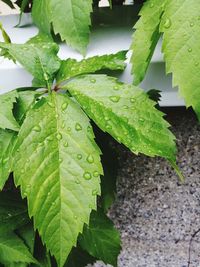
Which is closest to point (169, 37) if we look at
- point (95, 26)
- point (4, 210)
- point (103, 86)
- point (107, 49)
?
point (103, 86)

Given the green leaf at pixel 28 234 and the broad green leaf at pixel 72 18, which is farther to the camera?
the green leaf at pixel 28 234

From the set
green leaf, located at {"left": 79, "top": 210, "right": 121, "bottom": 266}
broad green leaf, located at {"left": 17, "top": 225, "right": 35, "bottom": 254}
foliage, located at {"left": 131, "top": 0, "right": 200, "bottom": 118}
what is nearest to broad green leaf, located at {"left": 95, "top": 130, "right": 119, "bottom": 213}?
green leaf, located at {"left": 79, "top": 210, "right": 121, "bottom": 266}

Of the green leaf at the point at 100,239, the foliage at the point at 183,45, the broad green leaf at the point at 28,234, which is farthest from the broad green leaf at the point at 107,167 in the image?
the foliage at the point at 183,45

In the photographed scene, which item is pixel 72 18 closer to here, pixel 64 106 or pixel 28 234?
pixel 64 106

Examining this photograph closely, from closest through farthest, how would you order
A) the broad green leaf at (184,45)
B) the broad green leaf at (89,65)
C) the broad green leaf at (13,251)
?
the broad green leaf at (184,45) < the broad green leaf at (89,65) < the broad green leaf at (13,251)

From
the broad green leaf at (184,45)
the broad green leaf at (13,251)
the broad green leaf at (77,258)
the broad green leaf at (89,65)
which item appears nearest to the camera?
the broad green leaf at (184,45)

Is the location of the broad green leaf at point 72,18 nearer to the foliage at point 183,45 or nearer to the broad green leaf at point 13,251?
the foliage at point 183,45

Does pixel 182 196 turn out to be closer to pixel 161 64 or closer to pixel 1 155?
pixel 161 64
